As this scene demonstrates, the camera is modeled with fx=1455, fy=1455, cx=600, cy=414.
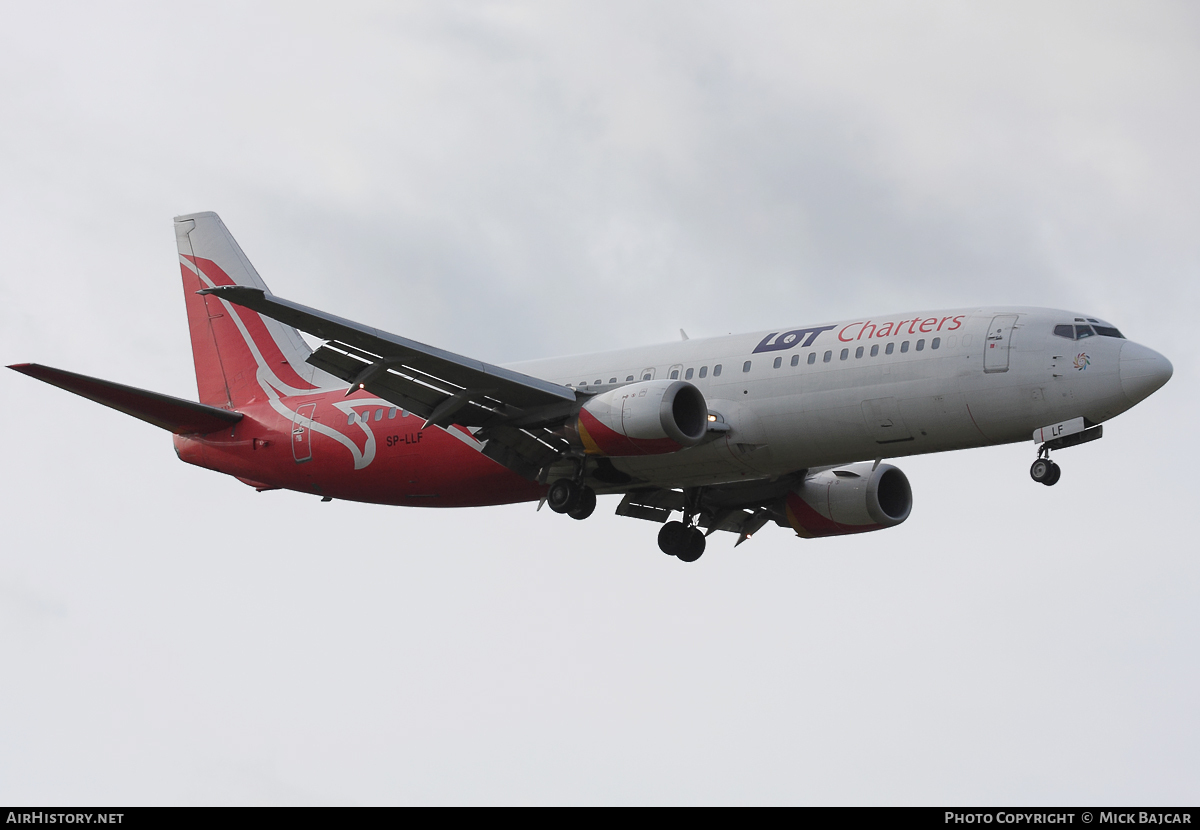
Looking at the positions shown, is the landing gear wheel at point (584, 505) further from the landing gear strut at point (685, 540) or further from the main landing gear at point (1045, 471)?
the main landing gear at point (1045, 471)

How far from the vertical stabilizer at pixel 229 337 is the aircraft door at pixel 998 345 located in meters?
18.1

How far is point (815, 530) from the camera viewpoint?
39.3 m

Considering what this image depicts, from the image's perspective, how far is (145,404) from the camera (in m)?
38.5

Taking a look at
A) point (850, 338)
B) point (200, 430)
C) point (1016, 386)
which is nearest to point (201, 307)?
point (200, 430)

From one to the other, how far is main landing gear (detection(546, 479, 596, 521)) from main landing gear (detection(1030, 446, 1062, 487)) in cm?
1051

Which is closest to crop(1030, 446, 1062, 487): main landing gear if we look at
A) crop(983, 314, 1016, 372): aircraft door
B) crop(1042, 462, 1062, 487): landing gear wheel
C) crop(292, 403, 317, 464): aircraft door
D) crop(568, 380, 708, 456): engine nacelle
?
crop(1042, 462, 1062, 487): landing gear wheel

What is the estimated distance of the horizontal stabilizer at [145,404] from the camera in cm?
3447

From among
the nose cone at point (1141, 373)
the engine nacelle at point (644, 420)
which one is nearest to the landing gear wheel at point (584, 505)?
the engine nacelle at point (644, 420)

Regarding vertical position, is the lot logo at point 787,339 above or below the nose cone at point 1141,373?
above

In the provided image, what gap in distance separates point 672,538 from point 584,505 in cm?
513

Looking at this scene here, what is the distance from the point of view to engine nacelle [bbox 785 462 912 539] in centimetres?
3862

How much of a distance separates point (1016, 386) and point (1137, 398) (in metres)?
2.47

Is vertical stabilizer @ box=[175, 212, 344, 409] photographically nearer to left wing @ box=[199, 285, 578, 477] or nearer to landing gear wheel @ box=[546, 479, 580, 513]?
left wing @ box=[199, 285, 578, 477]

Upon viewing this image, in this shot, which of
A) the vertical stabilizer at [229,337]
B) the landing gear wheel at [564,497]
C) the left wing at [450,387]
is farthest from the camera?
the vertical stabilizer at [229,337]
